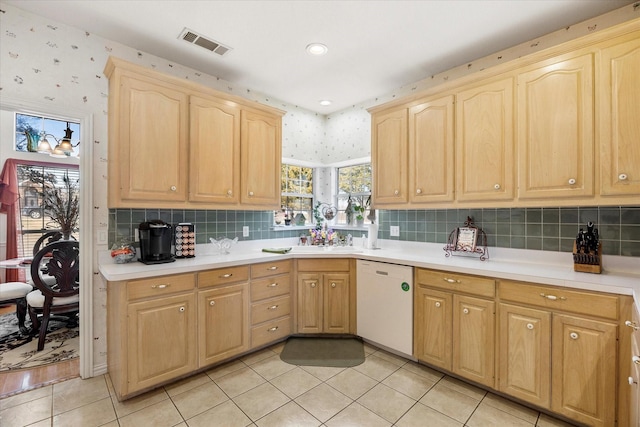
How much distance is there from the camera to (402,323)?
8.71ft

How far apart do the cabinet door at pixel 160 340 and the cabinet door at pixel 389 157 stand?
80.7 inches

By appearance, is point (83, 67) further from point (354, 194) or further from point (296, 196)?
point (354, 194)

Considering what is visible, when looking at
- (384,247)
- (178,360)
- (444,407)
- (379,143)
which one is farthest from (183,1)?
(444,407)

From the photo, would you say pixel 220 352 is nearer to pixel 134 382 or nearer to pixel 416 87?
pixel 134 382

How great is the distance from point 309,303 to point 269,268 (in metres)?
0.58

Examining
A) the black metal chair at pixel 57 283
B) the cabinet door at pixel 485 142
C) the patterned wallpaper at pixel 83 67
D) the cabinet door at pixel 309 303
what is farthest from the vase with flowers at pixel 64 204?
the cabinet door at pixel 485 142

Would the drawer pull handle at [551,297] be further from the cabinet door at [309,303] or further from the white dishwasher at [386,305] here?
the cabinet door at [309,303]

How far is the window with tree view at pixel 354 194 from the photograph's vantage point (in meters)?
3.79

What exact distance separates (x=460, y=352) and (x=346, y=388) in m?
0.92

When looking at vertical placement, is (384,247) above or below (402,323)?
above

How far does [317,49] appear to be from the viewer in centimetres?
256

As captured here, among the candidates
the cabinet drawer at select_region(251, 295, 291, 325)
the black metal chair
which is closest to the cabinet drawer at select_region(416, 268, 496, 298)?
the cabinet drawer at select_region(251, 295, 291, 325)

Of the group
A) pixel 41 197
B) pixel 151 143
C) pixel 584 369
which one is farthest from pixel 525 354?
pixel 41 197

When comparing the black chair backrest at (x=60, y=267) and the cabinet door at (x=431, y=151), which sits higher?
the cabinet door at (x=431, y=151)
